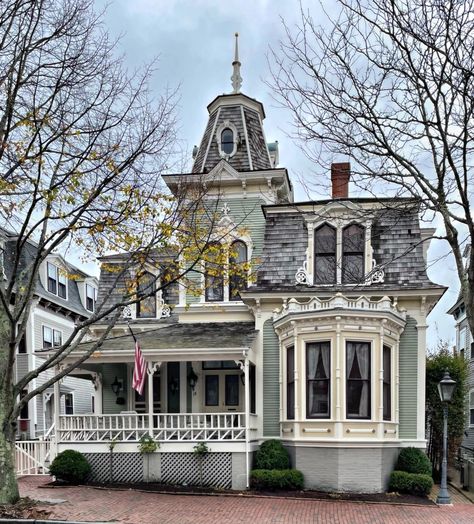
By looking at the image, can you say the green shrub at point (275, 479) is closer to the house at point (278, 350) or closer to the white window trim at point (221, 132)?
the house at point (278, 350)

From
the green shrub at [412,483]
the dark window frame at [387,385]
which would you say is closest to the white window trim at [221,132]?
the dark window frame at [387,385]

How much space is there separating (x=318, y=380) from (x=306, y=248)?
4.06 m

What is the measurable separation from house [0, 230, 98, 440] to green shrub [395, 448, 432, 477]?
13063 mm

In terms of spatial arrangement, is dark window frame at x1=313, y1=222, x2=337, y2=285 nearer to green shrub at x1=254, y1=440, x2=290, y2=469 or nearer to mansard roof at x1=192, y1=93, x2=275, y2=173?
mansard roof at x1=192, y1=93, x2=275, y2=173

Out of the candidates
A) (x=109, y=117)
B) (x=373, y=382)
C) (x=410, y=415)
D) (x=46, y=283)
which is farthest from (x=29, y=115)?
(x=46, y=283)

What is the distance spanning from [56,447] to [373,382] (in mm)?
8845

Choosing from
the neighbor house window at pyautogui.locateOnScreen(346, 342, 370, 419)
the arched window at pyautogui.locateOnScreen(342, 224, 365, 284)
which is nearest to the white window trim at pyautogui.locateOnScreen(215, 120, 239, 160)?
the arched window at pyautogui.locateOnScreen(342, 224, 365, 284)

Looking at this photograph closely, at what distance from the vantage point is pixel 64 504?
1097 centimetres

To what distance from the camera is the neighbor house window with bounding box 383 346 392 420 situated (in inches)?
553

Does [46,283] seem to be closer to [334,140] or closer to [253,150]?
[253,150]

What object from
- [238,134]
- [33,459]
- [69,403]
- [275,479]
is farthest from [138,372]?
[69,403]

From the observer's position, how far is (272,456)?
44.2 feet

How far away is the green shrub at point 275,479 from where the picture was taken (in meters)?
12.8

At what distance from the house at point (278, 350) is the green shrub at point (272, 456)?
0.36m
